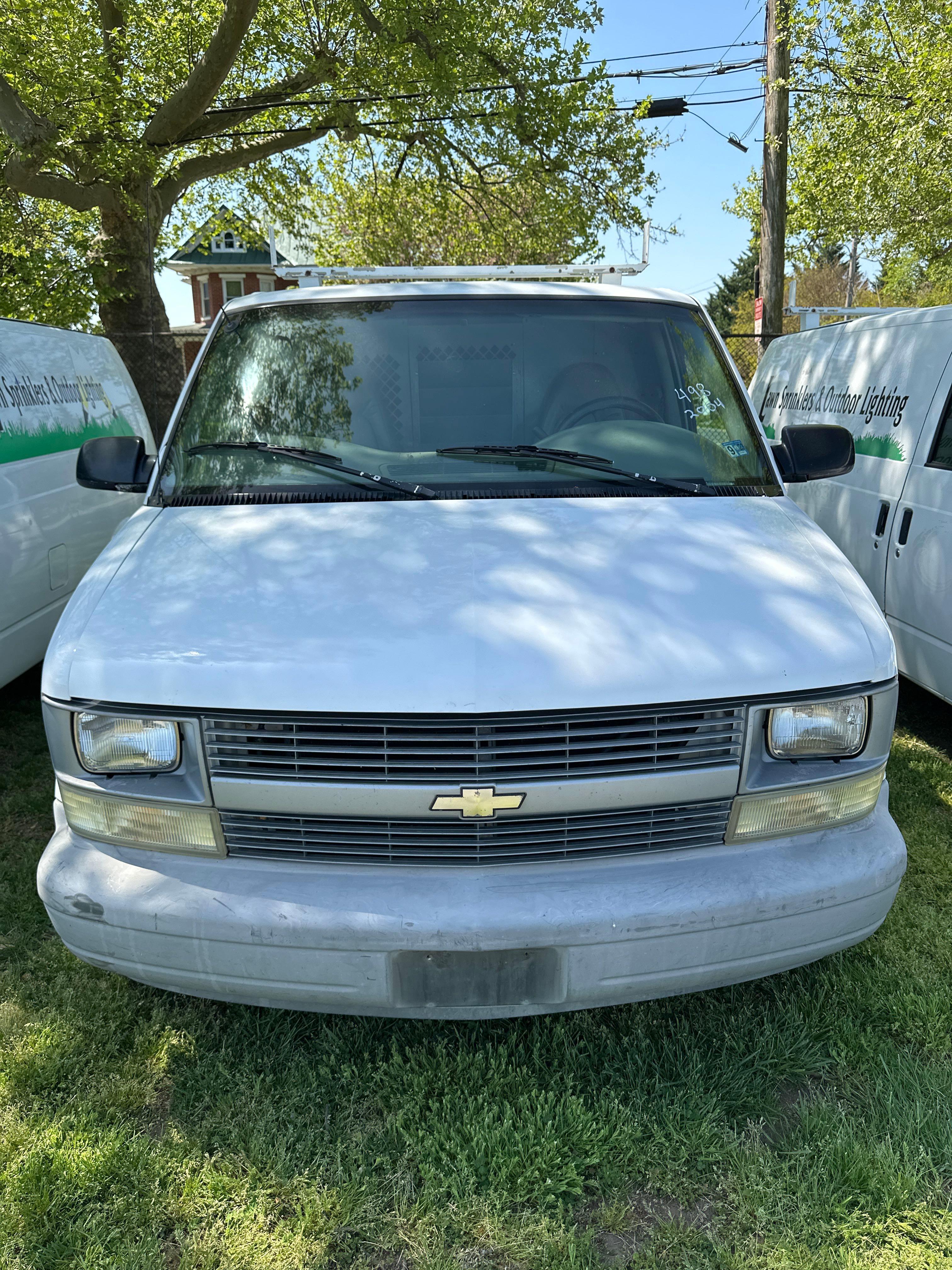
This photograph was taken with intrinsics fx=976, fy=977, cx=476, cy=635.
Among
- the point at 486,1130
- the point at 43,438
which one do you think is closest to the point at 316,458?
the point at 486,1130

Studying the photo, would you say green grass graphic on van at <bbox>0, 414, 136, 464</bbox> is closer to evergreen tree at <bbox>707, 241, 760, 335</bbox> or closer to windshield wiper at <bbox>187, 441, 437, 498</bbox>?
windshield wiper at <bbox>187, 441, 437, 498</bbox>

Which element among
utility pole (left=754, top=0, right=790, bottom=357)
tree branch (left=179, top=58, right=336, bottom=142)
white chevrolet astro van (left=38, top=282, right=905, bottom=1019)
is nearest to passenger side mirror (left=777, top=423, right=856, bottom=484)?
white chevrolet astro van (left=38, top=282, right=905, bottom=1019)

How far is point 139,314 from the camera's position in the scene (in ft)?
46.7

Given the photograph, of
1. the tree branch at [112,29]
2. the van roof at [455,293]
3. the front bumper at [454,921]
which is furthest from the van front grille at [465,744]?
the tree branch at [112,29]

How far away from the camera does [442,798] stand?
7.54ft

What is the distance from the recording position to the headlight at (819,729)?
244 centimetres

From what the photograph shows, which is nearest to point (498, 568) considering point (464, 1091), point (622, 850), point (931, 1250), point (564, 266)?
point (622, 850)

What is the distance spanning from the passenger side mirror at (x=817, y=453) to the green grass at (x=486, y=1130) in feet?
5.62

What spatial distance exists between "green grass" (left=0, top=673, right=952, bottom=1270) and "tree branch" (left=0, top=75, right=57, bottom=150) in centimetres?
1083

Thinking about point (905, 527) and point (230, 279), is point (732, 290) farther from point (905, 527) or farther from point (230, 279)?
point (905, 527)

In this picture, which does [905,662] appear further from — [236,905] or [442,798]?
[236,905]

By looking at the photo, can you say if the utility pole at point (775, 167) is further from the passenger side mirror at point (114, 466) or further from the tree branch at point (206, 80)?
the passenger side mirror at point (114, 466)

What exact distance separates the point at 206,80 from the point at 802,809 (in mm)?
13187

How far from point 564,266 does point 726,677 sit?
3.03 m
